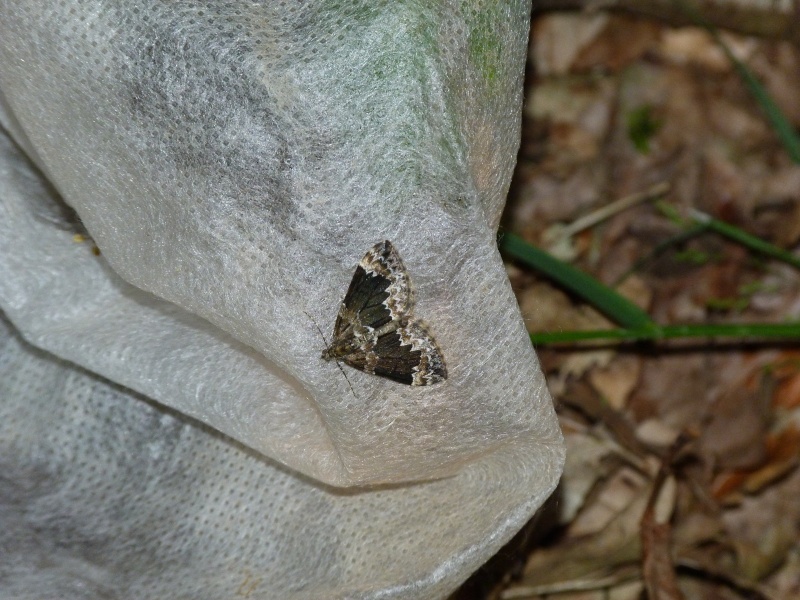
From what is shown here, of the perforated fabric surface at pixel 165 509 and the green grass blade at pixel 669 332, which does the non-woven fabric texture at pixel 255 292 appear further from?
the green grass blade at pixel 669 332

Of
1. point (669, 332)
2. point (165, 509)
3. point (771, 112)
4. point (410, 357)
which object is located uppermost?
point (771, 112)

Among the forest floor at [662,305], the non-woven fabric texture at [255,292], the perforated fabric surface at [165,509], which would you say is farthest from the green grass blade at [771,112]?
the perforated fabric surface at [165,509]

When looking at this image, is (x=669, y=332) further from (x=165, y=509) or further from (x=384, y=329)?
(x=165, y=509)

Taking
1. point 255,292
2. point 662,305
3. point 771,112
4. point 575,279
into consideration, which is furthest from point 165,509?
point 771,112

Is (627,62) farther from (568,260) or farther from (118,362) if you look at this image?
(118,362)

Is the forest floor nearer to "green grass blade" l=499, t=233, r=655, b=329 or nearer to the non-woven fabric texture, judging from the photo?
"green grass blade" l=499, t=233, r=655, b=329

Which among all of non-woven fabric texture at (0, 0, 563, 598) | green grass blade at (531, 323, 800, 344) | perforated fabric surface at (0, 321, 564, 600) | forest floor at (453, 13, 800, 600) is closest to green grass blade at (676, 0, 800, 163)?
forest floor at (453, 13, 800, 600)
